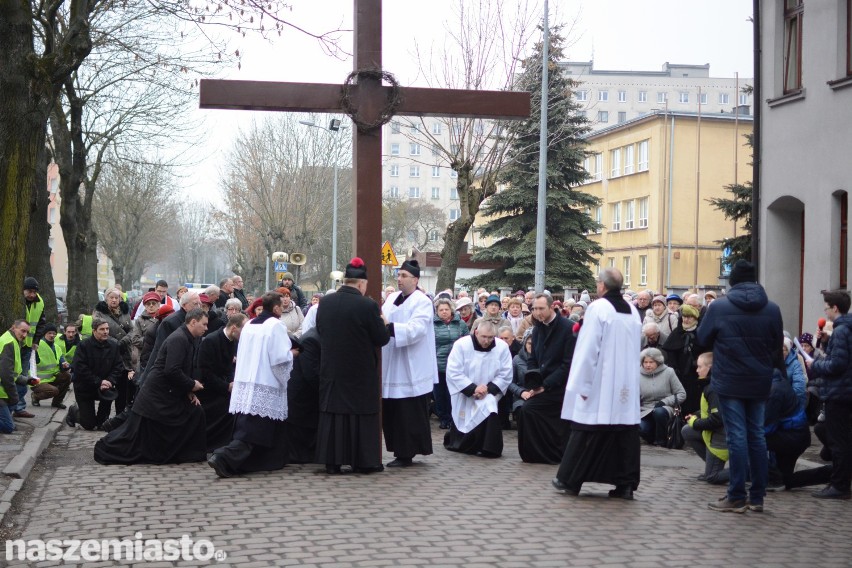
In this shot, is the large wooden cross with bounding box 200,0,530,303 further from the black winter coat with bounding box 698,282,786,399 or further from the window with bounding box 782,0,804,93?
the window with bounding box 782,0,804,93

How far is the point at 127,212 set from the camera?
6241 centimetres

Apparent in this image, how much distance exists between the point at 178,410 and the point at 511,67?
63.8 ft

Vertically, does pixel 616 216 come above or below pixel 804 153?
above

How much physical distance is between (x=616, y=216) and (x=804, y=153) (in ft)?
125

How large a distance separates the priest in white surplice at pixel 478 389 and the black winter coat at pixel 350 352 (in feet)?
6.15

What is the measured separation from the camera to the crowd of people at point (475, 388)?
30.8 ft

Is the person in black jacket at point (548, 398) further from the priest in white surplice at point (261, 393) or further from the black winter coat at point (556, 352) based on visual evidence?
the priest in white surplice at point (261, 393)

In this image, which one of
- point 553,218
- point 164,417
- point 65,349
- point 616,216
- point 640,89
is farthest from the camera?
point 640,89

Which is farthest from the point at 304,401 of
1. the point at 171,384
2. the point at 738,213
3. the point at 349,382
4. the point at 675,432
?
the point at 738,213

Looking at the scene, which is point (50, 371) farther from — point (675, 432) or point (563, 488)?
point (563, 488)

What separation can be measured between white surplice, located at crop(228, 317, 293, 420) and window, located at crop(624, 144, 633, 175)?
151 feet

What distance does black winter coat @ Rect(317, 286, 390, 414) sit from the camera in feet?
35.8

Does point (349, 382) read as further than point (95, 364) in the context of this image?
No

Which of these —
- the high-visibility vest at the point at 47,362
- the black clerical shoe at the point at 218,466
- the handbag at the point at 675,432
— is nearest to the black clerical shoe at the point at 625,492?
the black clerical shoe at the point at 218,466
